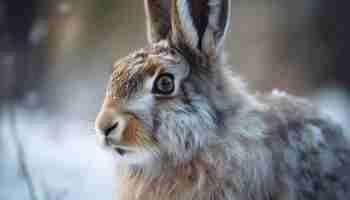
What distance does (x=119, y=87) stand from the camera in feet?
3.81

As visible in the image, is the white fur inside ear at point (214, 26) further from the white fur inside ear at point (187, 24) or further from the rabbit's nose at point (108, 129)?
the rabbit's nose at point (108, 129)

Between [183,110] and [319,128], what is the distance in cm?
38

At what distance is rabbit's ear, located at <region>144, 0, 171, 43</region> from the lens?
133cm

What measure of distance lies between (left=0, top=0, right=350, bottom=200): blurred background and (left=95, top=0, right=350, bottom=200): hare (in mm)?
282

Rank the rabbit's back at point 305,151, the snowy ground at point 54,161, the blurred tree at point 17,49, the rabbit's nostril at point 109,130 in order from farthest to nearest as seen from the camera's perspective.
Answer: the blurred tree at point 17,49 → the snowy ground at point 54,161 → the rabbit's back at point 305,151 → the rabbit's nostril at point 109,130

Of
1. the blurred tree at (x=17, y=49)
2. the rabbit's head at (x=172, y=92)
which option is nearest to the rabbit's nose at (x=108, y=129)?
the rabbit's head at (x=172, y=92)

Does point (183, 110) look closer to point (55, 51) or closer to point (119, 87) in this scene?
point (119, 87)

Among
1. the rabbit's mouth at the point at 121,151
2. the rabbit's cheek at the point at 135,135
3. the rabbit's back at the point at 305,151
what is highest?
the rabbit's cheek at the point at 135,135

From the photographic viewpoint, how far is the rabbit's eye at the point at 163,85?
1.16 meters

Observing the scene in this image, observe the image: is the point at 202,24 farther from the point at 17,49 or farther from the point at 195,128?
the point at 17,49

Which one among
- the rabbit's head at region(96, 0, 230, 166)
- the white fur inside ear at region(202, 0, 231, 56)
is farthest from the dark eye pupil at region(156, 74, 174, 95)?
the white fur inside ear at region(202, 0, 231, 56)

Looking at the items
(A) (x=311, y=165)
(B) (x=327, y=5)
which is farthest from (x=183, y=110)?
(B) (x=327, y=5)

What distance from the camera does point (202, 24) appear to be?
122 centimetres

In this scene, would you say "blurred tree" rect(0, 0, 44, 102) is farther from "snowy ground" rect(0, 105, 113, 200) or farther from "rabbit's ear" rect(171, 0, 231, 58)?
"rabbit's ear" rect(171, 0, 231, 58)
